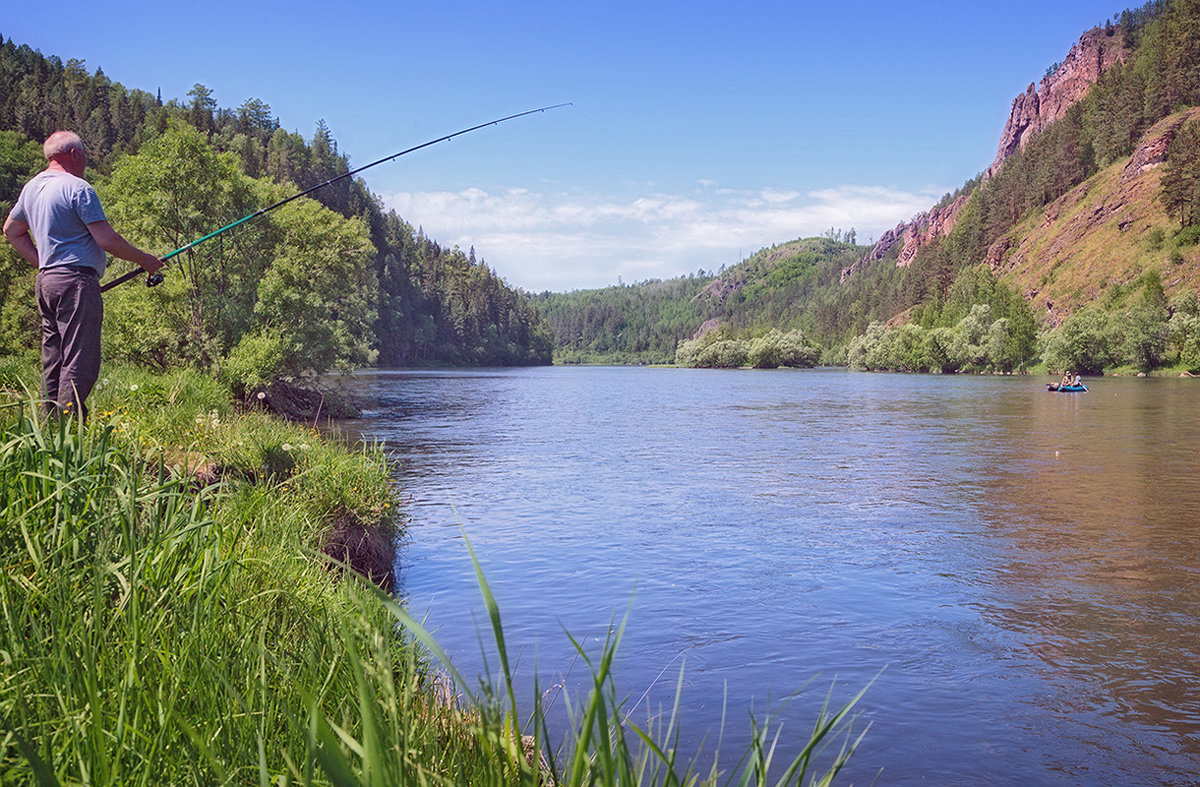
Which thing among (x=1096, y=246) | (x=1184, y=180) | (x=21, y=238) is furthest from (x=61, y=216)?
(x=1096, y=246)

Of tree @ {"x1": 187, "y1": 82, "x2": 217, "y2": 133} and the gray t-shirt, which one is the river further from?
tree @ {"x1": 187, "y1": 82, "x2": 217, "y2": 133}

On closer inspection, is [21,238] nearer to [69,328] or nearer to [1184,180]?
[69,328]

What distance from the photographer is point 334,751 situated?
148 centimetres

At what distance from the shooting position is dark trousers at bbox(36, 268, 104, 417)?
25.7 feet

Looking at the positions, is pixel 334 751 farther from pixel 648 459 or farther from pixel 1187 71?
pixel 1187 71

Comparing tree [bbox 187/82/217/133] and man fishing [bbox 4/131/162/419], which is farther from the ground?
tree [bbox 187/82/217/133]

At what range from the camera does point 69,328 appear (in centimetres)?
786

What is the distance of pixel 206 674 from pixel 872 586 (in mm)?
9424

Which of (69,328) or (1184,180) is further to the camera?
(1184,180)

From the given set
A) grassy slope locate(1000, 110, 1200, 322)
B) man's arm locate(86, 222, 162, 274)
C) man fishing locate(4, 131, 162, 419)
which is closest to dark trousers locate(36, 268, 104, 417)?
man fishing locate(4, 131, 162, 419)

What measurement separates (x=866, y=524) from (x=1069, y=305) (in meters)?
124

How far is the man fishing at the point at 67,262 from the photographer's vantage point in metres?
7.79

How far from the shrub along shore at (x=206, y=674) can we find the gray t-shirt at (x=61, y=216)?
1493 mm

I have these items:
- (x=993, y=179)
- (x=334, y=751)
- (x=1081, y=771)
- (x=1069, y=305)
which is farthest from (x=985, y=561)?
(x=993, y=179)
